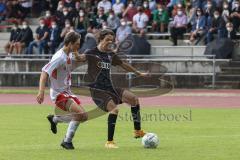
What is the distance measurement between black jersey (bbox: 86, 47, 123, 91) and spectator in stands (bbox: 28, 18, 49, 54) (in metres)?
23.8

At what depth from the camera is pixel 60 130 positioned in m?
19.0

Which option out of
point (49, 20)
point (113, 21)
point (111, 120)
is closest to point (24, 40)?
point (49, 20)

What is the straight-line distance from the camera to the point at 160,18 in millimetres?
39438

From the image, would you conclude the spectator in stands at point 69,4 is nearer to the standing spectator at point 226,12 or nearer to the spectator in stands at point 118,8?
the spectator in stands at point 118,8

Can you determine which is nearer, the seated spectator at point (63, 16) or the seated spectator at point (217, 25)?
the seated spectator at point (217, 25)

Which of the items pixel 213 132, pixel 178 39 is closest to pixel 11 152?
pixel 213 132

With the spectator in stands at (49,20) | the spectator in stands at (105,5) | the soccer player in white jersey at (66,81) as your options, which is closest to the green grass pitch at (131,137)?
the soccer player in white jersey at (66,81)

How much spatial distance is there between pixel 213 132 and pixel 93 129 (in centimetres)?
292

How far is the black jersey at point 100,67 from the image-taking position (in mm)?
15109

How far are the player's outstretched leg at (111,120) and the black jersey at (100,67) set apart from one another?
35 cm

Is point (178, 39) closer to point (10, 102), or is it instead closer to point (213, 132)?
point (10, 102)

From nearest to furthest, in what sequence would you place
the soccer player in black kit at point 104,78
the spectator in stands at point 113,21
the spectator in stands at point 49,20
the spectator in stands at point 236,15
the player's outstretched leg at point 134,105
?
1. the soccer player in black kit at point 104,78
2. the player's outstretched leg at point 134,105
3. the spectator in stands at point 236,15
4. the spectator in stands at point 113,21
5. the spectator in stands at point 49,20

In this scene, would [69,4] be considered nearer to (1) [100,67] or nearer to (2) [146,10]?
(2) [146,10]

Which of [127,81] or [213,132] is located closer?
[213,132]
